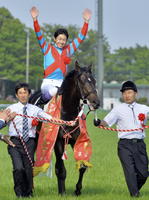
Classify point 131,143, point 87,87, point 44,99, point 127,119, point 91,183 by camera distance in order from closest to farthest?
1. point 87,87
2. point 131,143
3. point 127,119
4. point 44,99
5. point 91,183

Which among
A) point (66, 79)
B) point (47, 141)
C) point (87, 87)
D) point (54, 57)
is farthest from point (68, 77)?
point (47, 141)

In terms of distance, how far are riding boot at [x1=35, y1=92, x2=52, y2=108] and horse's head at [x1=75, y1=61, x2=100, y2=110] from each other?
47.1 inches

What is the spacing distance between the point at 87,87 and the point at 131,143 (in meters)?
1.15

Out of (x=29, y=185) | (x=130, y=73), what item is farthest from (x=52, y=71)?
(x=130, y=73)

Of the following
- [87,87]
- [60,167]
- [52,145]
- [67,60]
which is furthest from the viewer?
[67,60]

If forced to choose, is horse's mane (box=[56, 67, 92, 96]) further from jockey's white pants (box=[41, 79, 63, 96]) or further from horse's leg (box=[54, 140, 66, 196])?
horse's leg (box=[54, 140, 66, 196])

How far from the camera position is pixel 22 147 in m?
6.84

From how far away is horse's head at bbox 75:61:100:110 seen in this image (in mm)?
6566

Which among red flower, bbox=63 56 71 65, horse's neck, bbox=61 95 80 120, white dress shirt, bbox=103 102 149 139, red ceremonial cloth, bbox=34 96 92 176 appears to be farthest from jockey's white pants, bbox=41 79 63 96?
white dress shirt, bbox=103 102 149 139

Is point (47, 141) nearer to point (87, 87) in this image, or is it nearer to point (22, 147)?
point (22, 147)

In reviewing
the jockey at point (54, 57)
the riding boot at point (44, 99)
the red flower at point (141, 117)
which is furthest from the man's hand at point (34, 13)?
the red flower at point (141, 117)

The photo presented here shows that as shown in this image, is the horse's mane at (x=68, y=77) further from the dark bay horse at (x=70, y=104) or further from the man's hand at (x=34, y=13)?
the man's hand at (x=34, y=13)

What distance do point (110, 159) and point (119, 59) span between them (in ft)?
344

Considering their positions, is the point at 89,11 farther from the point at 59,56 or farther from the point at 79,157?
the point at 79,157
